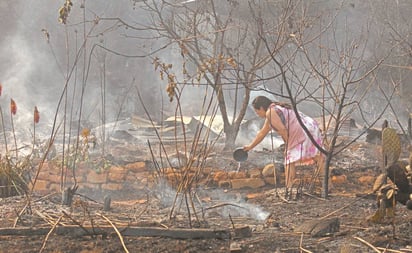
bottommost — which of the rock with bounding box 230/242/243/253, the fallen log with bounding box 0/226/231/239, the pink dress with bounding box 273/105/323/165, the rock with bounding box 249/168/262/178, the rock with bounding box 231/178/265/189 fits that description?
the rock with bounding box 230/242/243/253

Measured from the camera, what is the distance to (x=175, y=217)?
3.68 m

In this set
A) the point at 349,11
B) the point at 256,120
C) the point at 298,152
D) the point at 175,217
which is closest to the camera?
the point at 175,217

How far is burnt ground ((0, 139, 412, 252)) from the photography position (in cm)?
295

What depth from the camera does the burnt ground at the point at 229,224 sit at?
9.66 ft

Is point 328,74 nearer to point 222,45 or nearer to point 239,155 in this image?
point 239,155

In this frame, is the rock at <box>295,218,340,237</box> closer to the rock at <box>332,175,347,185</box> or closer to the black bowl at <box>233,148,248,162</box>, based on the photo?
the rock at <box>332,175,347,185</box>

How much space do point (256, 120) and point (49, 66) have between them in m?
7.39

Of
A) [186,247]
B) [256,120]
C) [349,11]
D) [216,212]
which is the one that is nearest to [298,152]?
[216,212]

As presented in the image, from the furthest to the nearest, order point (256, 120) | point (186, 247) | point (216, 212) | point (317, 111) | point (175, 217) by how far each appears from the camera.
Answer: point (317, 111), point (256, 120), point (216, 212), point (175, 217), point (186, 247)

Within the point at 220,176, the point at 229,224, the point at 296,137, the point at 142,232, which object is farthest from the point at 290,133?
the point at 142,232

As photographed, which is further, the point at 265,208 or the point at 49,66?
the point at 49,66

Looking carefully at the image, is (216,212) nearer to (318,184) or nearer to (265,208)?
(265,208)

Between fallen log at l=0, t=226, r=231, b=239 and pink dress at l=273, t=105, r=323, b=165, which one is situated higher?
pink dress at l=273, t=105, r=323, b=165

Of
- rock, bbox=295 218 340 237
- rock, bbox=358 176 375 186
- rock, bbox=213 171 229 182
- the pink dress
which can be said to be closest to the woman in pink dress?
the pink dress
